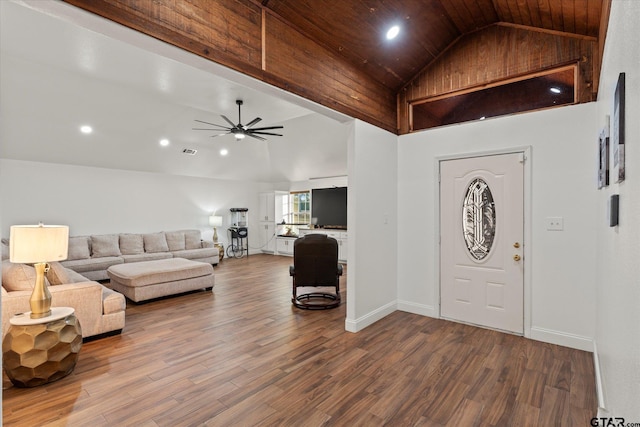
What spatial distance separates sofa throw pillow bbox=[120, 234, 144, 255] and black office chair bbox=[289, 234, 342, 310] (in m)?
4.59

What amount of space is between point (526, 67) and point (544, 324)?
2.83m

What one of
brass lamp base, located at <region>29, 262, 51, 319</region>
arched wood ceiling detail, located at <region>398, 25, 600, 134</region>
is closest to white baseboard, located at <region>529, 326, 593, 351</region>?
arched wood ceiling detail, located at <region>398, 25, 600, 134</region>

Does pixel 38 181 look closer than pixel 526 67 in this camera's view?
No

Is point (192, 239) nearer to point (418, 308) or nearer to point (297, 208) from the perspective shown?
point (297, 208)

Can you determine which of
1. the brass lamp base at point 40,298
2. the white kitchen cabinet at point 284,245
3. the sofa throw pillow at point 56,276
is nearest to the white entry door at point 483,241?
the brass lamp base at point 40,298

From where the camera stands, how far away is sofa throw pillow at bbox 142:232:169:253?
7.38 m

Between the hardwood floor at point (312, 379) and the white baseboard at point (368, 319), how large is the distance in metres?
0.11

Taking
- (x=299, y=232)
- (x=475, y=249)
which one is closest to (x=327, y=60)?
(x=475, y=249)

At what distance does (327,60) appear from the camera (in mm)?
3246

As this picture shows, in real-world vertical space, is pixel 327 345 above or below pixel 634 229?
below

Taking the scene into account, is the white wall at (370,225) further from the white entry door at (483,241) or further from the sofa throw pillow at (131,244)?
the sofa throw pillow at (131,244)

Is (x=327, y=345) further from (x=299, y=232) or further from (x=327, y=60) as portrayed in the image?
(x=299, y=232)

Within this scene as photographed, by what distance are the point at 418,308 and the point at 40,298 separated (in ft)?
13.5

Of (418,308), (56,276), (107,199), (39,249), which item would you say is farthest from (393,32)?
(107,199)
